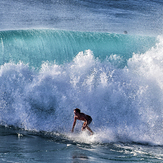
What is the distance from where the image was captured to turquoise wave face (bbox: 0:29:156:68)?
37.2 ft

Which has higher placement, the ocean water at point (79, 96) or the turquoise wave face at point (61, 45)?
the turquoise wave face at point (61, 45)

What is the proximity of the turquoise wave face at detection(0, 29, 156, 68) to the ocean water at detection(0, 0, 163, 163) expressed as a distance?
0.13 ft

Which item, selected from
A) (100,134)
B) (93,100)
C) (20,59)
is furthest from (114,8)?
(100,134)

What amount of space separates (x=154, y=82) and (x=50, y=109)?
12.7 ft

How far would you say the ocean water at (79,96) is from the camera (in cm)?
641

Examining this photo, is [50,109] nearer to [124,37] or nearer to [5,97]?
[5,97]

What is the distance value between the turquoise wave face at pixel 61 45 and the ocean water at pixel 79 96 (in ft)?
0.13

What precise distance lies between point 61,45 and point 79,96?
3.69 m

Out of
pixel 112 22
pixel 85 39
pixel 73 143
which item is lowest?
pixel 73 143

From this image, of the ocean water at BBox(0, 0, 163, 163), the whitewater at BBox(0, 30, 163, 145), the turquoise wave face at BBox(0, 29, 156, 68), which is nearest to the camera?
the ocean water at BBox(0, 0, 163, 163)

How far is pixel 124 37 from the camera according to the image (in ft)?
43.9

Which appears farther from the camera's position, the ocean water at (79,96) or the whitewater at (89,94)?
the whitewater at (89,94)

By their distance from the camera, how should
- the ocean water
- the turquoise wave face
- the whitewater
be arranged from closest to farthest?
the ocean water → the whitewater → the turquoise wave face

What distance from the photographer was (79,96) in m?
9.42
